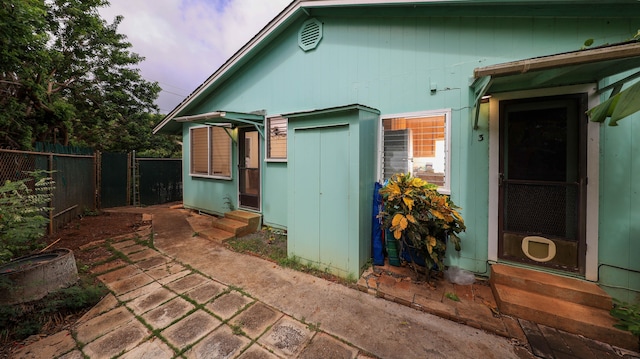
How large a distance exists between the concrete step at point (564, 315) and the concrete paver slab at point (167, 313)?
369cm

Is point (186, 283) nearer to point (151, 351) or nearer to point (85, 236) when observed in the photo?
point (151, 351)

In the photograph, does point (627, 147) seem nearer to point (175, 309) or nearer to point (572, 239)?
point (572, 239)

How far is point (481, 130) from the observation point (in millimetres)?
3107

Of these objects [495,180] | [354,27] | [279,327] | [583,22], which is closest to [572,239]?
[495,180]

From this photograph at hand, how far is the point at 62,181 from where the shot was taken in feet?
17.4

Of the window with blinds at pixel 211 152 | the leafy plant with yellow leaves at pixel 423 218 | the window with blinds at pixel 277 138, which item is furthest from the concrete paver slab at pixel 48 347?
the window with blinds at pixel 211 152

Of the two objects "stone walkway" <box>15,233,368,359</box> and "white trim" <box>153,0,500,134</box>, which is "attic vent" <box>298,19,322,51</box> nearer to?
"white trim" <box>153,0,500,134</box>

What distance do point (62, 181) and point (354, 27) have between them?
761 cm

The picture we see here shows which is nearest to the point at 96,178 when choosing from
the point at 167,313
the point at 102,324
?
the point at 102,324

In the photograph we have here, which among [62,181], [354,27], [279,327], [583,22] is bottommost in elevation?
[279,327]

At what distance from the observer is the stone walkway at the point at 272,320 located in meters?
2.02

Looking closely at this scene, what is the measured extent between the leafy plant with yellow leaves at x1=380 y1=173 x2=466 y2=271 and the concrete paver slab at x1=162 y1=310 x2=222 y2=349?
2.36 meters

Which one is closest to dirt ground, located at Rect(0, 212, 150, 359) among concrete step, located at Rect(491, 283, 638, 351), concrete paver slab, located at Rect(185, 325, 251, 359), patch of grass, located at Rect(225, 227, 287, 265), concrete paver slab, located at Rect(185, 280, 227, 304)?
concrete paver slab, located at Rect(185, 280, 227, 304)

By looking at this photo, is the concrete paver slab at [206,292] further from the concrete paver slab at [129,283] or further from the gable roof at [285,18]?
the gable roof at [285,18]
